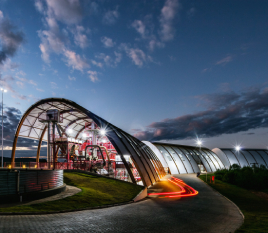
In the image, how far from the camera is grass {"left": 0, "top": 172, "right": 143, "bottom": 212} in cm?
1320

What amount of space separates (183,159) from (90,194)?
3415cm

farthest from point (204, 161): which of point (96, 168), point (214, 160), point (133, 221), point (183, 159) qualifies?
point (133, 221)

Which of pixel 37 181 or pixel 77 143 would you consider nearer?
pixel 37 181

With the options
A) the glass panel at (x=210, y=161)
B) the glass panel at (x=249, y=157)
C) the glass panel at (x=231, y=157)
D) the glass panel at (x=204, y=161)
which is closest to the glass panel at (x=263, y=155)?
the glass panel at (x=249, y=157)

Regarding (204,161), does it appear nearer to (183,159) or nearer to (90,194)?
(183,159)

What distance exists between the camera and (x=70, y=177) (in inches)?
987

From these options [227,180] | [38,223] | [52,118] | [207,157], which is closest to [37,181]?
[38,223]

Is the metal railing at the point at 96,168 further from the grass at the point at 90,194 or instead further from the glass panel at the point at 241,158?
the glass panel at the point at 241,158

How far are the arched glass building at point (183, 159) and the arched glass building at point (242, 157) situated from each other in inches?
126

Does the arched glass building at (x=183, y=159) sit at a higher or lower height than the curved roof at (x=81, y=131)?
lower

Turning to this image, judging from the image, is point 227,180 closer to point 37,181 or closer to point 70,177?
point 70,177

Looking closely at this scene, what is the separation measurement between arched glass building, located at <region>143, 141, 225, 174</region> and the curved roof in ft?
11.9

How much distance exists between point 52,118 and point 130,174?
21.1 metres

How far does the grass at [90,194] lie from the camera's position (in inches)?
520
